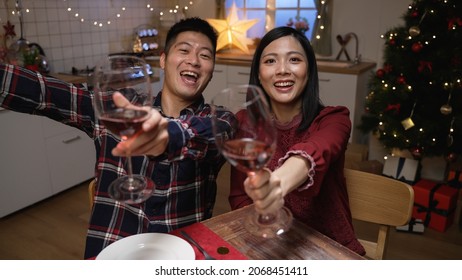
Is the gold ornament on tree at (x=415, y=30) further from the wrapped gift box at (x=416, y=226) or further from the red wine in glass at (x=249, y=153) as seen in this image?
the red wine in glass at (x=249, y=153)

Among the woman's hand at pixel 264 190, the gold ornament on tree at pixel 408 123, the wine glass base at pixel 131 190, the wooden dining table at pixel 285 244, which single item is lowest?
the gold ornament on tree at pixel 408 123

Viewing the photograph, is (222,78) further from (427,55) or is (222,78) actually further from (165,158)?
(165,158)

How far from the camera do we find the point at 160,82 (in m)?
3.25

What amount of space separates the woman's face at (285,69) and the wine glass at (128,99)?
1.49 feet

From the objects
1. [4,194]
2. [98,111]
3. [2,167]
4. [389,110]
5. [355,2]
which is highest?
[355,2]

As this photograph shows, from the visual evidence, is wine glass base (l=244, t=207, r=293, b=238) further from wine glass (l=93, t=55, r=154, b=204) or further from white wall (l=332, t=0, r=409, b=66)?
white wall (l=332, t=0, r=409, b=66)

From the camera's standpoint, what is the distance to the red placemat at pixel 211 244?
87cm

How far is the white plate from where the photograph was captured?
0.86 m

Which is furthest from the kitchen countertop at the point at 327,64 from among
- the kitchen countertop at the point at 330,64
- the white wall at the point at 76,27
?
the white wall at the point at 76,27

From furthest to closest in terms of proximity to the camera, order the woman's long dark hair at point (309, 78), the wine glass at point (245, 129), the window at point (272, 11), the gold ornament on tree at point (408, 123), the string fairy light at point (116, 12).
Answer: the window at point (272, 11) < the string fairy light at point (116, 12) < the gold ornament on tree at point (408, 123) < the woman's long dark hair at point (309, 78) < the wine glass at point (245, 129)

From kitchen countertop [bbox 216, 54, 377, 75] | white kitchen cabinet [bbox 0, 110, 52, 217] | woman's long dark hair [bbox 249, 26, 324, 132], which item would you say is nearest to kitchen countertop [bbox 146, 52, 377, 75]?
kitchen countertop [bbox 216, 54, 377, 75]

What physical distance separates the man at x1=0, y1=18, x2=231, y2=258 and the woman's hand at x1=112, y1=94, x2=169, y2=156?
179 mm

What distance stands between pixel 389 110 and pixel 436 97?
0.96ft

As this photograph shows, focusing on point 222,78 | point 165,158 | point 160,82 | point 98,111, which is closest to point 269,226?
point 165,158
